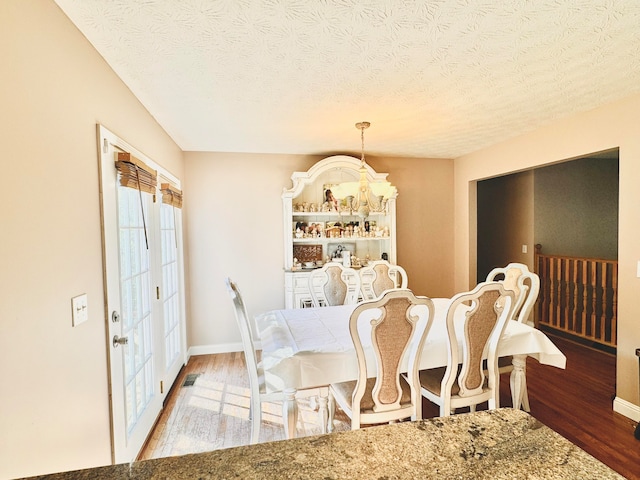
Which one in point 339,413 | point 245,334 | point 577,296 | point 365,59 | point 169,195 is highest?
point 365,59

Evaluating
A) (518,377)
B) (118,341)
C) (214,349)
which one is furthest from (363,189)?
(214,349)

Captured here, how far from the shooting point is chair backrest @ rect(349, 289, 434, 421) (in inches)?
68.3

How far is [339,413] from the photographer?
2668mm

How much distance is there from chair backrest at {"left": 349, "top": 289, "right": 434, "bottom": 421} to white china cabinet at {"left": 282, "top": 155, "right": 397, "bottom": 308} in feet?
6.98

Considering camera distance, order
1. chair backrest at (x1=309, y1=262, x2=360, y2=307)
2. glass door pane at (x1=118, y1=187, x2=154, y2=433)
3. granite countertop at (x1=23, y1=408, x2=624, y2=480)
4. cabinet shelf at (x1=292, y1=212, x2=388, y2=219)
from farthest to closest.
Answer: cabinet shelf at (x1=292, y1=212, x2=388, y2=219), chair backrest at (x1=309, y1=262, x2=360, y2=307), glass door pane at (x1=118, y1=187, x2=154, y2=433), granite countertop at (x1=23, y1=408, x2=624, y2=480)

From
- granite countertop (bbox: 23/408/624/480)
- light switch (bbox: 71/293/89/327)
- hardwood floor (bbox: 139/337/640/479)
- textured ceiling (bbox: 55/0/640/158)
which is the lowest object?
hardwood floor (bbox: 139/337/640/479)

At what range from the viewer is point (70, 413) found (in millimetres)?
1383

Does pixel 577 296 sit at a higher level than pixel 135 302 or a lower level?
lower

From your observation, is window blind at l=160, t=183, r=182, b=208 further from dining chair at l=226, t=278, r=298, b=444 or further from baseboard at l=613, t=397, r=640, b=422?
baseboard at l=613, t=397, r=640, b=422

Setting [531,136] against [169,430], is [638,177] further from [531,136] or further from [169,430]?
[169,430]

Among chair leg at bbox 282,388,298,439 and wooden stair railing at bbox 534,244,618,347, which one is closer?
chair leg at bbox 282,388,298,439

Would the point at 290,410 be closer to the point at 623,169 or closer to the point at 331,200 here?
the point at 331,200

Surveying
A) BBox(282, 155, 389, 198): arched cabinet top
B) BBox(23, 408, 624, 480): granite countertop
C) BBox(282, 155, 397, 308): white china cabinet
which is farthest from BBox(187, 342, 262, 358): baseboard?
BBox(23, 408, 624, 480): granite countertop

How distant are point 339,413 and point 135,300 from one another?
1765mm
